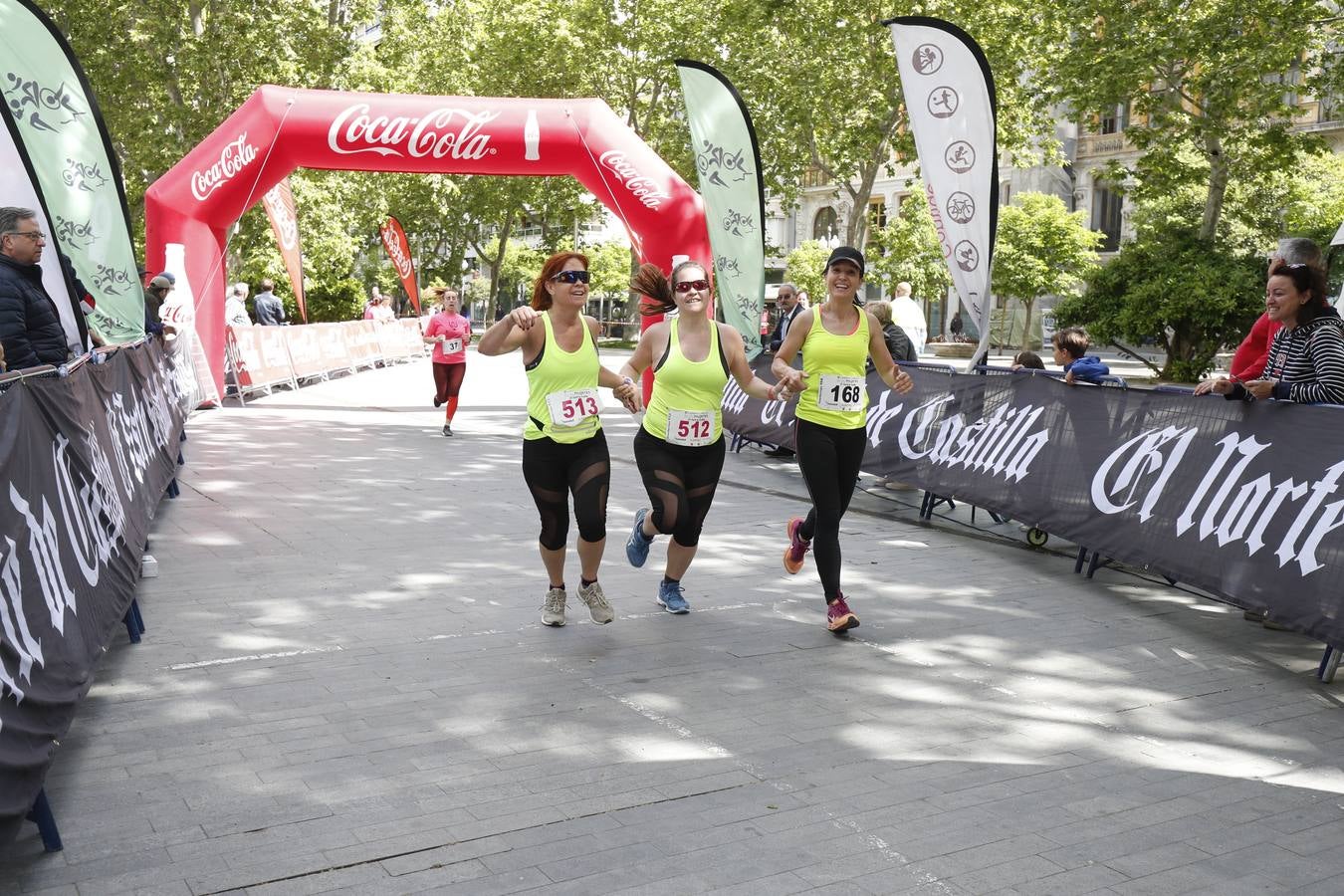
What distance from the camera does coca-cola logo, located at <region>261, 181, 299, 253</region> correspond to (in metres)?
21.9

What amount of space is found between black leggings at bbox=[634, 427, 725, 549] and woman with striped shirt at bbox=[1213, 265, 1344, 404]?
267 centimetres

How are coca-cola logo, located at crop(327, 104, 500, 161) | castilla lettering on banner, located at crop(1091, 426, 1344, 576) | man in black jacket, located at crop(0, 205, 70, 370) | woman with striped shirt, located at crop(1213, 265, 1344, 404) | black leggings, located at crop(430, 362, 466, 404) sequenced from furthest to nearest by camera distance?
1. coca-cola logo, located at crop(327, 104, 500, 161)
2. black leggings, located at crop(430, 362, 466, 404)
3. man in black jacket, located at crop(0, 205, 70, 370)
4. woman with striped shirt, located at crop(1213, 265, 1344, 404)
5. castilla lettering on banner, located at crop(1091, 426, 1344, 576)

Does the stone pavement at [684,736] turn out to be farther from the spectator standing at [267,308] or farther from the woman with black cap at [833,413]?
the spectator standing at [267,308]

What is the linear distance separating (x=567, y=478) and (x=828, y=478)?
1340mm

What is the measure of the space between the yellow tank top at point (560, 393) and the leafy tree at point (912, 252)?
4176cm

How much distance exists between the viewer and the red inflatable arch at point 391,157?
15773 millimetres

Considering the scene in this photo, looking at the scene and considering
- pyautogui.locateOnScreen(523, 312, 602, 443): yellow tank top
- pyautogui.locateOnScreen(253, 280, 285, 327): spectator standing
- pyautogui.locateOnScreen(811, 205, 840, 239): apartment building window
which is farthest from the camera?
pyautogui.locateOnScreen(811, 205, 840, 239): apartment building window

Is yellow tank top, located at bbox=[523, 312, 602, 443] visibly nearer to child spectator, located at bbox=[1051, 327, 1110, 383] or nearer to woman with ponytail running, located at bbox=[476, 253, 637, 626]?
woman with ponytail running, located at bbox=[476, 253, 637, 626]

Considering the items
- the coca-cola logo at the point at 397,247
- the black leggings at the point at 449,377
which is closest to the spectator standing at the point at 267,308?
the black leggings at the point at 449,377

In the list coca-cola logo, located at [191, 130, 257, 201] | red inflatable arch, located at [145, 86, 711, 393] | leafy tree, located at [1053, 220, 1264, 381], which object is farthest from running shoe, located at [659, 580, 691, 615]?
leafy tree, located at [1053, 220, 1264, 381]

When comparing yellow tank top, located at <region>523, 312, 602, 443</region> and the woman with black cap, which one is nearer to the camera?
yellow tank top, located at <region>523, 312, 602, 443</region>

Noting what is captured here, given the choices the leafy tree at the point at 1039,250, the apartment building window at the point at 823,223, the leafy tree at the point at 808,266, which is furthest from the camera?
the apartment building window at the point at 823,223

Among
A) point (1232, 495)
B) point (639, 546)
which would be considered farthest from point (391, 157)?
point (1232, 495)

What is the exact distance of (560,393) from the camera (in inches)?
240
